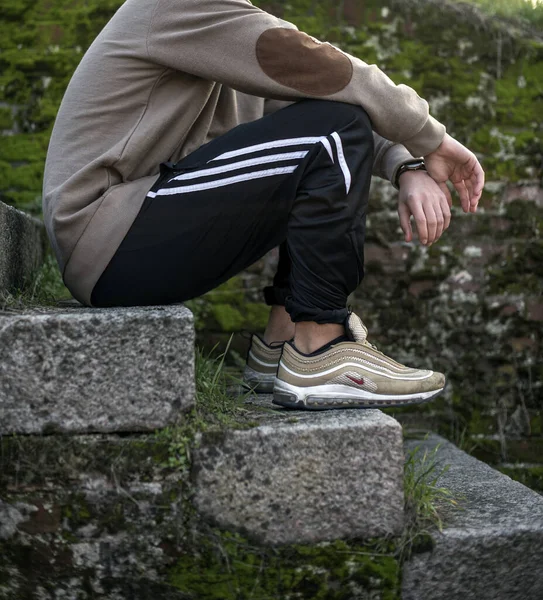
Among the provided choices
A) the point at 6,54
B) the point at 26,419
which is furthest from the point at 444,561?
the point at 6,54

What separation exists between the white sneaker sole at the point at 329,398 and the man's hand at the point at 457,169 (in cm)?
64

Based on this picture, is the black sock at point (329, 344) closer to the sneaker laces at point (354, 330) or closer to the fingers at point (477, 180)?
the sneaker laces at point (354, 330)

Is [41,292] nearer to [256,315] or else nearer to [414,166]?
[256,315]

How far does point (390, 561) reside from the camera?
5.11 ft

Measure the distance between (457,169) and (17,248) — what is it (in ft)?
4.57

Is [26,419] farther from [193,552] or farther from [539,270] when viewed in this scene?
[539,270]

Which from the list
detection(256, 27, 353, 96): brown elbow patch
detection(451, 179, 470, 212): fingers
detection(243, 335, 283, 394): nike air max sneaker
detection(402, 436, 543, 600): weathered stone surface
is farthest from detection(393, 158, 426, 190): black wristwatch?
detection(402, 436, 543, 600): weathered stone surface

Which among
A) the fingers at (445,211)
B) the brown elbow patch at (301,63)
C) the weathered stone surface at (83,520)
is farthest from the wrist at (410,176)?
the weathered stone surface at (83,520)

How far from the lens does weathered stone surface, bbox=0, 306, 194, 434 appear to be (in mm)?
1477

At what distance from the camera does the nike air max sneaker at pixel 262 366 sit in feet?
6.94

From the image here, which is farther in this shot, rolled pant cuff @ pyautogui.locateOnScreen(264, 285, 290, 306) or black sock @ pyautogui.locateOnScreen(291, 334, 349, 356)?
rolled pant cuff @ pyautogui.locateOnScreen(264, 285, 290, 306)

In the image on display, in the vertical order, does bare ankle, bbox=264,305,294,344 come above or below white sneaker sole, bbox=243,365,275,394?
above

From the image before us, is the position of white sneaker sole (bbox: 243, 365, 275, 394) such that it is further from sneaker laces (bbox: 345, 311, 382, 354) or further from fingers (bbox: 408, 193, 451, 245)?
fingers (bbox: 408, 193, 451, 245)

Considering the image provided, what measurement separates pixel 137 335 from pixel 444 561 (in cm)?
91
